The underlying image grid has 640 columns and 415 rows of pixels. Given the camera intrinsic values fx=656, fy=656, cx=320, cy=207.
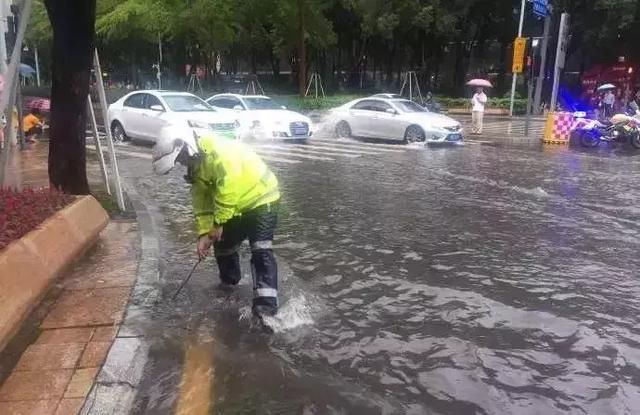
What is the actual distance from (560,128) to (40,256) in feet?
Result: 54.5

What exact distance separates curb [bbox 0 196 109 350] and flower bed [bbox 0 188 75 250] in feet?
0.22

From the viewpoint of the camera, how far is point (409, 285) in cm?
574

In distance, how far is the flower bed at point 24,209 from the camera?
16.6ft

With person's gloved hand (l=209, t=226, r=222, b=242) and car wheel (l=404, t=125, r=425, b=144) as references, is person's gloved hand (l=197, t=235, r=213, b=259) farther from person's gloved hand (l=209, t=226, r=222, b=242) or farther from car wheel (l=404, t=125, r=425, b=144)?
car wheel (l=404, t=125, r=425, b=144)

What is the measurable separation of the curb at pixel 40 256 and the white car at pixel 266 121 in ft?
36.8

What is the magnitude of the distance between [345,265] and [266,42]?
36583 millimetres

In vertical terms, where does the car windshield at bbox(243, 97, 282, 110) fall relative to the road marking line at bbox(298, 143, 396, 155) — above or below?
above

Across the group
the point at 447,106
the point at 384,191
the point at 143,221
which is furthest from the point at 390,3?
the point at 143,221

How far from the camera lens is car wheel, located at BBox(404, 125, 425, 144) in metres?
18.0

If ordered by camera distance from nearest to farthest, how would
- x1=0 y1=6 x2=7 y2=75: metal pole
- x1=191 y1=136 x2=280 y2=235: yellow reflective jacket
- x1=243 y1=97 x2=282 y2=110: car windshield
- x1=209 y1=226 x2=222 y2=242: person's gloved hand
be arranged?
x1=191 y1=136 x2=280 y2=235: yellow reflective jacket → x1=209 y1=226 x2=222 y2=242: person's gloved hand → x1=0 y1=6 x2=7 y2=75: metal pole → x1=243 y1=97 x2=282 y2=110: car windshield

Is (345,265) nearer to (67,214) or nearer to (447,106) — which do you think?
(67,214)

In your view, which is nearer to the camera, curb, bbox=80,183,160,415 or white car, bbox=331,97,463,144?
curb, bbox=80,183,160,415

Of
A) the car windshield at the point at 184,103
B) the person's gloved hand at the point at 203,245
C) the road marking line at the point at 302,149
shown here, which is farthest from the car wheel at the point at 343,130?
the person's gloved hand at the point at 203,245

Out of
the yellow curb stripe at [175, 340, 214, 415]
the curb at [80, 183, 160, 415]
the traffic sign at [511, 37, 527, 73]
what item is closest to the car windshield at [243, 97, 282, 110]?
the traffic sign at [511, 37, 527, 73]
